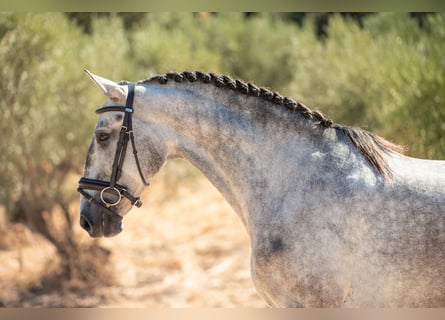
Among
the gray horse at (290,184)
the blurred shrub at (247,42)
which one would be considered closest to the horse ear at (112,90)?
the gray horse at (290,184)

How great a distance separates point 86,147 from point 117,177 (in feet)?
19.5

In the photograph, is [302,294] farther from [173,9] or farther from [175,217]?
[175,217]

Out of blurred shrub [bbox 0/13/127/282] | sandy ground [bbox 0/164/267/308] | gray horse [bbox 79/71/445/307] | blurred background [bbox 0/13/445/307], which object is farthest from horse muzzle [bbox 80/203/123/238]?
blurred shrub [bbox 0/13/127/282]

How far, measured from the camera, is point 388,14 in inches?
476

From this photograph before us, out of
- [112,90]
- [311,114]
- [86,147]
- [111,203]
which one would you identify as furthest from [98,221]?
[86,147]

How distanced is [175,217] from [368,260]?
31.2 feet

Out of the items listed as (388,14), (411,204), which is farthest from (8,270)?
(388,14)

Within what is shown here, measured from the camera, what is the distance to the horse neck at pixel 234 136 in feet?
10.1

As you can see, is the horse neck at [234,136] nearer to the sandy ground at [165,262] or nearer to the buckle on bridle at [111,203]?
the buckle on bridle at [111,203]

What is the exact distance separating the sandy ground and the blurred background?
3 centimetres

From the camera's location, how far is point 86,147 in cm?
891

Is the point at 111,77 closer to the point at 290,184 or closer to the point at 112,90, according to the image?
the point at 112,90

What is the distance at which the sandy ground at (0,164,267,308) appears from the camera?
7.83m

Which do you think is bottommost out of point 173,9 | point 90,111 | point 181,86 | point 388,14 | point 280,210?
point 280,210
